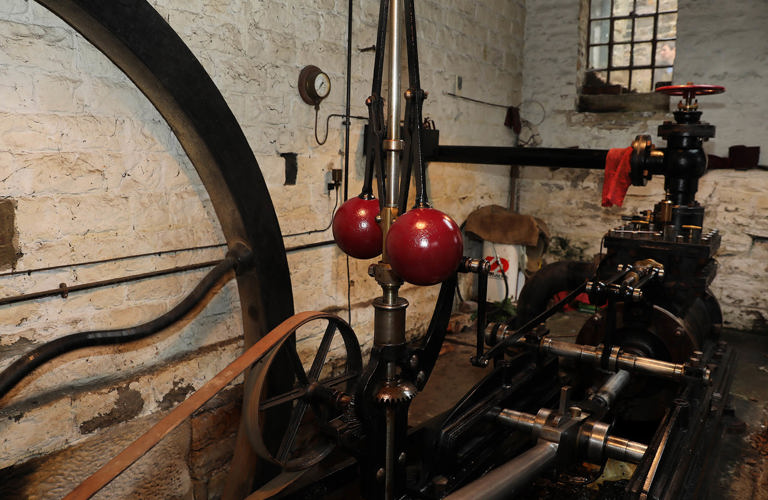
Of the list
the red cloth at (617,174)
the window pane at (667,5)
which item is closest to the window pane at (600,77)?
the window pane at (667,5)

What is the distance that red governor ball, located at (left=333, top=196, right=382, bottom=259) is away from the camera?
211 centimetres

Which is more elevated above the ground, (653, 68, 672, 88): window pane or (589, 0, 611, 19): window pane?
(589, 0, 611, 19): window pane

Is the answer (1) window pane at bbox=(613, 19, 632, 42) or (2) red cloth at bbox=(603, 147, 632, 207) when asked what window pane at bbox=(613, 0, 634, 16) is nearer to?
(1) window pane at bbox=(613, 19, 632, 42)

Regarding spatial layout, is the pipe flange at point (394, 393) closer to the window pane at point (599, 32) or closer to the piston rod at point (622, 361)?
the piston rod at point (622, 361)

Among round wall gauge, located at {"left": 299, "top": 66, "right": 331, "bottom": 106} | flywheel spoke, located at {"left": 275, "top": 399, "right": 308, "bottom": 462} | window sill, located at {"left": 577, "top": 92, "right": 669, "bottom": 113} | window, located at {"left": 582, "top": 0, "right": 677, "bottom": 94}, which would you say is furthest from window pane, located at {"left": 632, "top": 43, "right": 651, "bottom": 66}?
flywheel spoke, located at {"left": 275, "top": 399, "right": 308, "bottom": 462}

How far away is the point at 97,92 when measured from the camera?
2.38 m

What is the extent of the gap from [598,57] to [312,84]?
11.6 ft

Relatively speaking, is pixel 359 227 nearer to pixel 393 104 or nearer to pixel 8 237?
pixel 393 104

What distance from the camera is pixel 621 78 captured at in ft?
18.4

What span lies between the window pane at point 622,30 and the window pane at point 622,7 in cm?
6

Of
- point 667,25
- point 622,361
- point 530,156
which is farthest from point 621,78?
point 622,361

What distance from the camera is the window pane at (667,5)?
5.29 m

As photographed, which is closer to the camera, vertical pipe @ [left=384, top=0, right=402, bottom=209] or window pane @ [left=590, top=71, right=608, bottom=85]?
vertical pipe @ [left=384, top=0, right=402, bottom=209]

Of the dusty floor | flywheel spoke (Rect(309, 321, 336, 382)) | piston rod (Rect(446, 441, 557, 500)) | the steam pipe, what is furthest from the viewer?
the steam pipe
